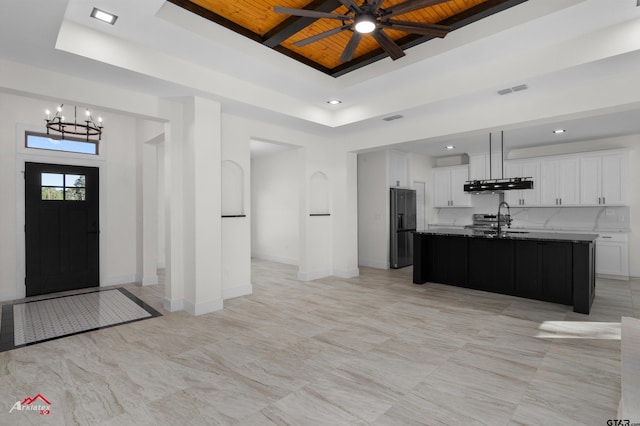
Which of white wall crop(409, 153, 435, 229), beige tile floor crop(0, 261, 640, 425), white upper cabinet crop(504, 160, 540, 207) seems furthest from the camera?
white wall crop(409, 153, 435, 229)

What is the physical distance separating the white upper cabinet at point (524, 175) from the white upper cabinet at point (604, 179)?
797 millimetres

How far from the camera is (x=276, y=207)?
8797mm

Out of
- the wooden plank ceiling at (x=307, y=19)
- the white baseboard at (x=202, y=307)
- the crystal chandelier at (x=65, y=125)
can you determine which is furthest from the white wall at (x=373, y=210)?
the crystal chandelier at (x=65, y=125)

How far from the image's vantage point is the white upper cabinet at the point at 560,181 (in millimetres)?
6957

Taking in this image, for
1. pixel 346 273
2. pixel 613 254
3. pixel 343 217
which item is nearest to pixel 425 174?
pixel 343 217

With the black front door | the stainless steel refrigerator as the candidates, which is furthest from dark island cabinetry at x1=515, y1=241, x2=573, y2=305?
the black front door

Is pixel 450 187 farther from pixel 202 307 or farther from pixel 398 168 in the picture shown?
pixel 202 307

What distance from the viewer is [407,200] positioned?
309 inches

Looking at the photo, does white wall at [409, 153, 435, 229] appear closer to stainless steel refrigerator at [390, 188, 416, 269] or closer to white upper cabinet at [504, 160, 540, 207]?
stainless steel refrigerator at [390, 188, 416, 269]

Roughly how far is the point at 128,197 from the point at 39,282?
188cm

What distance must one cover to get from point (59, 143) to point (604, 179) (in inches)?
398

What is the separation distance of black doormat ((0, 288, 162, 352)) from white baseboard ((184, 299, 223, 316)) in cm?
39

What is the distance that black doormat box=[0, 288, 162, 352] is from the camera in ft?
11.7

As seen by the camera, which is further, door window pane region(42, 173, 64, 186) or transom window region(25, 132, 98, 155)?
door window pane region(42, 173, 64, 186)
